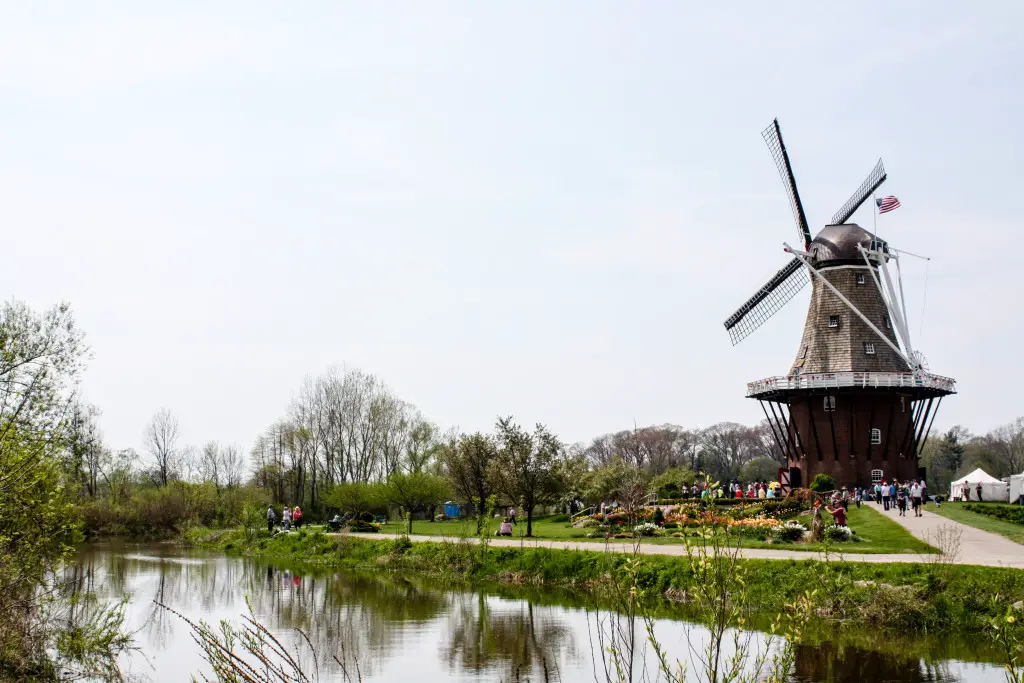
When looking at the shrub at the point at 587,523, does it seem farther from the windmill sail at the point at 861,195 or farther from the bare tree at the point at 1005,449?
the bare tree at the point at 1005,449

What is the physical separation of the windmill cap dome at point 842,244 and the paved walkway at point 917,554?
15.4m

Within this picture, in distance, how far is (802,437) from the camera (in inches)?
1794

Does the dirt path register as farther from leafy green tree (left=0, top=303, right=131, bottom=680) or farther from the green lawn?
leafy green tree (left=0, top=303, right=131, bottom=680)

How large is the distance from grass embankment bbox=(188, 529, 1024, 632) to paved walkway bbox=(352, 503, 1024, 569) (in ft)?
1.89

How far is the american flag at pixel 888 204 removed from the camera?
147ft

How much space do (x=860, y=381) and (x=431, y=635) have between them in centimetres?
2929

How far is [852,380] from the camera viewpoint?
4303 centimetres

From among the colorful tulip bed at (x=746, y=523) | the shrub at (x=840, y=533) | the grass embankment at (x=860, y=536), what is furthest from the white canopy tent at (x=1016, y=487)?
the shrub at (x=840, y=533)

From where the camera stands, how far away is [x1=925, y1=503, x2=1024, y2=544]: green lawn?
2727 centimetres

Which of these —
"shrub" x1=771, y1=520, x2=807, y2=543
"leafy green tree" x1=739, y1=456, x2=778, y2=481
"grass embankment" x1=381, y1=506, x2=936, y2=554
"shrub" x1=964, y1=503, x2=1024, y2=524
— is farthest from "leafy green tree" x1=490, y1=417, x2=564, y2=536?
"leafy green tree" x1=739, y1=456, x2=778, y2=481

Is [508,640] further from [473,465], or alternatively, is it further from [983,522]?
[473,465]

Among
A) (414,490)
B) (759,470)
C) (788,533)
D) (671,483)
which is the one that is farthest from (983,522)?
(759,470)

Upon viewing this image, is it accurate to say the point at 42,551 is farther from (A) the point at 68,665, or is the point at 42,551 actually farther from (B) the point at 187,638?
(B) the point at 187,638

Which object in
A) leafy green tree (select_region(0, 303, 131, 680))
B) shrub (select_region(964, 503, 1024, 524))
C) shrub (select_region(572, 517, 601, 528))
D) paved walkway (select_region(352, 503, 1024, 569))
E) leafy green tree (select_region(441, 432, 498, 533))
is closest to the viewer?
leafy green tree (select_region(0, 303, 131, 680))
